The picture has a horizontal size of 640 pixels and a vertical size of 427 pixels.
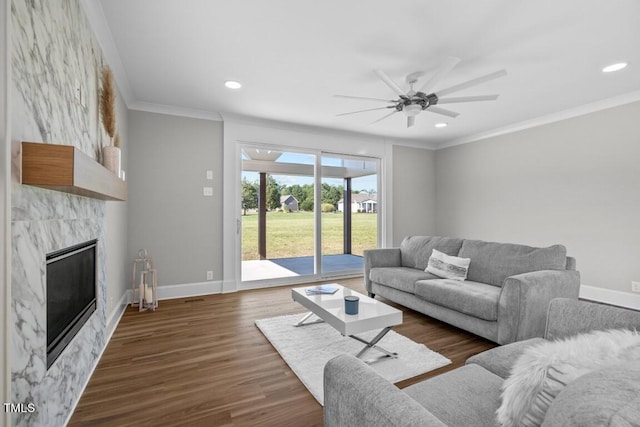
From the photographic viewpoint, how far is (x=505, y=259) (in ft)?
9.84

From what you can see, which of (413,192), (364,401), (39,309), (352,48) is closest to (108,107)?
(39,309)

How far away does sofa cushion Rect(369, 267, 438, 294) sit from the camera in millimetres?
3264

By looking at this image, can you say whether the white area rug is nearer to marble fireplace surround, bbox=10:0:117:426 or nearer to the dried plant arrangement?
marble fireplace surround, bbox=10:0:117:426

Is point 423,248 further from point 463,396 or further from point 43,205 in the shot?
point 43,205

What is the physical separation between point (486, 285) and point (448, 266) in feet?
1.38

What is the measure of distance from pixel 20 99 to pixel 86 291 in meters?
1.35

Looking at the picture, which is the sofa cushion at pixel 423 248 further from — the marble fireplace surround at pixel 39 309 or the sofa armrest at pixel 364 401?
the marble fireplace surround at pixel 39 309

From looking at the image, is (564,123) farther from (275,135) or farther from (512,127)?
(275,135)

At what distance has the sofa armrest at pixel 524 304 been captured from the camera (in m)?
2.31

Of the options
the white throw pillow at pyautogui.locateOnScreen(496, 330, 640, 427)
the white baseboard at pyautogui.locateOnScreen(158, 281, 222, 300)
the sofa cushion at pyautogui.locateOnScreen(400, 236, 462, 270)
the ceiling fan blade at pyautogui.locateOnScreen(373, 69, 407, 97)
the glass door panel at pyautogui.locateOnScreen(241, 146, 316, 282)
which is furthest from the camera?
the glass door panel at pyautogui.locateOnScreen(241, 146, 316, 282)

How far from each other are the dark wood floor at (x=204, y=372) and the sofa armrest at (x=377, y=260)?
29.5 inches

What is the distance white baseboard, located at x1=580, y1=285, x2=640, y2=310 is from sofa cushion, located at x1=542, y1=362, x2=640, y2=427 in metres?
4.18

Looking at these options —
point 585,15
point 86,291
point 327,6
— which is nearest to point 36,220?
point 86,291

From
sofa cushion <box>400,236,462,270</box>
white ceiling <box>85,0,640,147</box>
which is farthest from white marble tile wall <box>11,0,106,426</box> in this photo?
sofa cushion <box>400,236,462,270</box>
